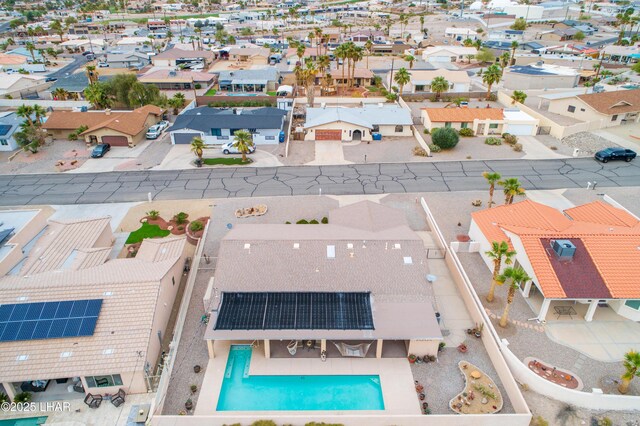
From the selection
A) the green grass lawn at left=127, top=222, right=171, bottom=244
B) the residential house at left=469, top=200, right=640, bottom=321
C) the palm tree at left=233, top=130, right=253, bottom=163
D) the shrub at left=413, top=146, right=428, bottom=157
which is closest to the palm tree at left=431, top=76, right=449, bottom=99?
the shrub at left=413, top=146, right=428, bottom=157

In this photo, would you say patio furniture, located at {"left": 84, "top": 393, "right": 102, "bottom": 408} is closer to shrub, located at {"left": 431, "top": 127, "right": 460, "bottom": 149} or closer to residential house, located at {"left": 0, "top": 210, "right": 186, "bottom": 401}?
residential house, located at {"left": 0, "top": 210, "right": 186, "bottom": 401}

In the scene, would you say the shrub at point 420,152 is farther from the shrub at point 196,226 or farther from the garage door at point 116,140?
the garage door at point 116,140

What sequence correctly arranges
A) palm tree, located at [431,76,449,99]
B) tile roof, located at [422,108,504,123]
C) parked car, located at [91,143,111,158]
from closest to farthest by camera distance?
parked car, located at [91,143,111,158], tile roof, located at [422,108,504,123], palm tree, located at [431,76,449,99]

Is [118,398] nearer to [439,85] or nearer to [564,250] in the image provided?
[564,250]

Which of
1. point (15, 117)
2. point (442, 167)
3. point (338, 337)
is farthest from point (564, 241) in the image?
point (15, 117)

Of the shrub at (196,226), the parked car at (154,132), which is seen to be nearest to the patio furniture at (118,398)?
the shrub at (196,226)

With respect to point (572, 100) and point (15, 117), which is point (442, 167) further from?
point (15, 117)
